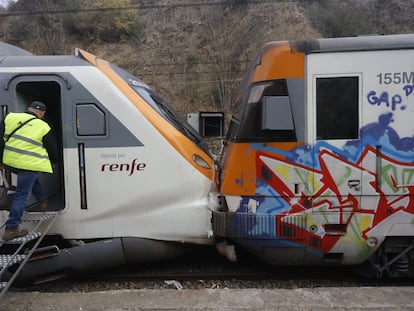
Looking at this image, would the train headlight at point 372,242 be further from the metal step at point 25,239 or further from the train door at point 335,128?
the metal step at point 25,239

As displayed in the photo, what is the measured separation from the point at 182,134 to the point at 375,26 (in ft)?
88.3

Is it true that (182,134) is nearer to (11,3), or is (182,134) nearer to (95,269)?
(95,269)

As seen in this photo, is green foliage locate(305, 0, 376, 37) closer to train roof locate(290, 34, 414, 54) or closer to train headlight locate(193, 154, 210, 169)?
train roof locate(290, 34, 414, 54)

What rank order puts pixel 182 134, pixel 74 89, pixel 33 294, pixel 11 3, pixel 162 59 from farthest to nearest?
pixel 11 3 → pixel 162 59 → pixel 182 134 → pixel 74 89 → pixel 33 294

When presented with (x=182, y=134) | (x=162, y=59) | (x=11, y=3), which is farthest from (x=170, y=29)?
(x=182, y=134)

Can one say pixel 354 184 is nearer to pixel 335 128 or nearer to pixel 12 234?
pixel 335 128

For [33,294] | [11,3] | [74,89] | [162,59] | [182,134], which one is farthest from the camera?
[11,3]

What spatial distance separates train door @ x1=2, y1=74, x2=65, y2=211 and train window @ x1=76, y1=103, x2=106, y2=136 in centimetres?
38

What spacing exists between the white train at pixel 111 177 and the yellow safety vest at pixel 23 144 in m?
0.32

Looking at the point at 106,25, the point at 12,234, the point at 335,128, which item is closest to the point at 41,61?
the point at 12,234

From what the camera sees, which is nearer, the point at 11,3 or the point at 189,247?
the point at 189,247

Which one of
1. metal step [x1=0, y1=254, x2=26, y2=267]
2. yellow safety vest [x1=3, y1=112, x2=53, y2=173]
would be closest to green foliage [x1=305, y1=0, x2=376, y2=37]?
yellow safety vest [x1=3, y1=112, x2=53, y2=173]

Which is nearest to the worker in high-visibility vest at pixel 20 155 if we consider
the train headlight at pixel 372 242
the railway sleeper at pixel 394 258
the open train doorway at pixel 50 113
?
the open train doorway at pixel 50 113

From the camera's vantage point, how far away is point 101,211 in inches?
178
